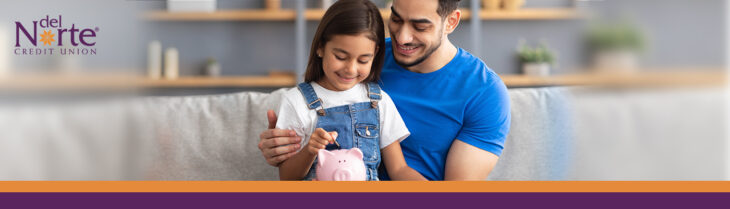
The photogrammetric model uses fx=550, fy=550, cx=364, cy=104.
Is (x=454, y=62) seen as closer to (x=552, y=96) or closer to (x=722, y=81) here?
(x=552, y=96)

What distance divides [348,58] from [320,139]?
0.18m

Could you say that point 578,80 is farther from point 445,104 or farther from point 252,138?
point 252,138

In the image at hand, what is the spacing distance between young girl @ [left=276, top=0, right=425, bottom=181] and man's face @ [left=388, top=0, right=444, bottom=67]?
0.06m

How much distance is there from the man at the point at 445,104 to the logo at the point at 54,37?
56cm

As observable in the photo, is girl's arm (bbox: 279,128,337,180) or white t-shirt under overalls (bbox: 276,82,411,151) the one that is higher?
white t-shirt under overalls (bbox: 276,82,411,151)

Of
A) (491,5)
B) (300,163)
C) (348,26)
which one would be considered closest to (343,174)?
(300,163)

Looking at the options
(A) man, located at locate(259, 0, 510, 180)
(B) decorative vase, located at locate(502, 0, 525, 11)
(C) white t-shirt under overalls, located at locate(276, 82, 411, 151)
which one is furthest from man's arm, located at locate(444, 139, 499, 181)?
(B) decorative vase, located at locate(502, 0, 525, 11)

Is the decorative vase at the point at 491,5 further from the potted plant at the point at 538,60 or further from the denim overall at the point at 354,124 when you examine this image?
the denim overall at the point at 354,124

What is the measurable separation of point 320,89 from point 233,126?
46 centimetres

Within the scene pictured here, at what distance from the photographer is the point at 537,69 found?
332cm

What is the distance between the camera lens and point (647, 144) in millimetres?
564

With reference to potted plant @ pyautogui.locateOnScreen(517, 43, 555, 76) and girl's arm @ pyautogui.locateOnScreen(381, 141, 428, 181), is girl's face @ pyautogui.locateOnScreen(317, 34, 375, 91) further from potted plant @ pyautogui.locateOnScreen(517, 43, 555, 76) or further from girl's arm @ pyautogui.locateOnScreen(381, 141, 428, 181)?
potted plant @ pyautogui.locateOnScreen(517, 43, 555, 76)

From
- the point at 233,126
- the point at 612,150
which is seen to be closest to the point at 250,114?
the point at 233,126

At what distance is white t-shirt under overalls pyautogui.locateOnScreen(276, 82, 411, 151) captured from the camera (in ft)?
3.39
